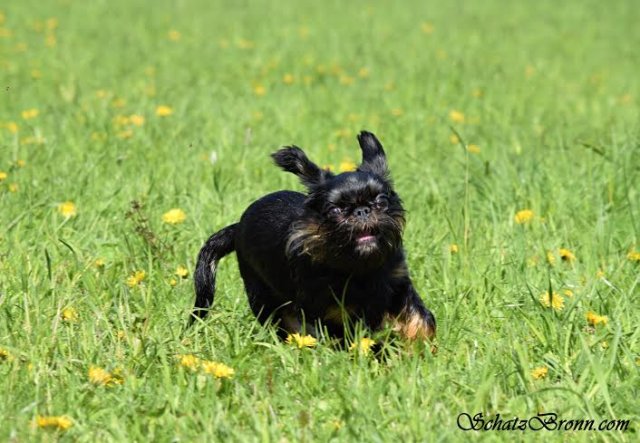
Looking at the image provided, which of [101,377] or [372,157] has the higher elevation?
[372,157]

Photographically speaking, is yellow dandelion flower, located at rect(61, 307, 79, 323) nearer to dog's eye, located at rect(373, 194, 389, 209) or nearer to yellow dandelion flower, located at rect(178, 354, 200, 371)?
yellow dandelion flower, located at rect(178, 354, 200, 371)

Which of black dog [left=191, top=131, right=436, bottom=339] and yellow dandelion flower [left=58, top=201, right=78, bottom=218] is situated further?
yellow dandelion flower [left=58, top=201, right=78, bottom=218]

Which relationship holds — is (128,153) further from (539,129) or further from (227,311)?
(539,129)

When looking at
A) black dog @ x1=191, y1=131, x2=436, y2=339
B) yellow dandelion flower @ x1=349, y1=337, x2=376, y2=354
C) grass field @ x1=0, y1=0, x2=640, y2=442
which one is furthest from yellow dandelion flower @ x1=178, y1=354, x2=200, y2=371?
yellow dandelion flower @ x1=349, y1=337, x2=376, y2=354

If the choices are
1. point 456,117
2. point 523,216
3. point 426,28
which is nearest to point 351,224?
point 523,216

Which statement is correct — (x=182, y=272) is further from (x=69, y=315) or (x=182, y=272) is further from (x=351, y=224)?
(x=351, y=224)

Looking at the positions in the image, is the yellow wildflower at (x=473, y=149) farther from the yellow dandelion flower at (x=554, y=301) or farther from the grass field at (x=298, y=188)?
the yellow dandelion flower at (x=554, y=301)

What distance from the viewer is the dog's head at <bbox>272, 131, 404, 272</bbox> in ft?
12.4

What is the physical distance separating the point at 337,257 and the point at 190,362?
0.69 m

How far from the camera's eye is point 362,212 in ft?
12.4

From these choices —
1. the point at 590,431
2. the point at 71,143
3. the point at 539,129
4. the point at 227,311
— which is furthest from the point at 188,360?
the point at 539,129

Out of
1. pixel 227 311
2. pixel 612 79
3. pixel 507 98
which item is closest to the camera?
pixel 227 311

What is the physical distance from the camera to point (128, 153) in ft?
22.0

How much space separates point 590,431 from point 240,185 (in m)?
3.41
